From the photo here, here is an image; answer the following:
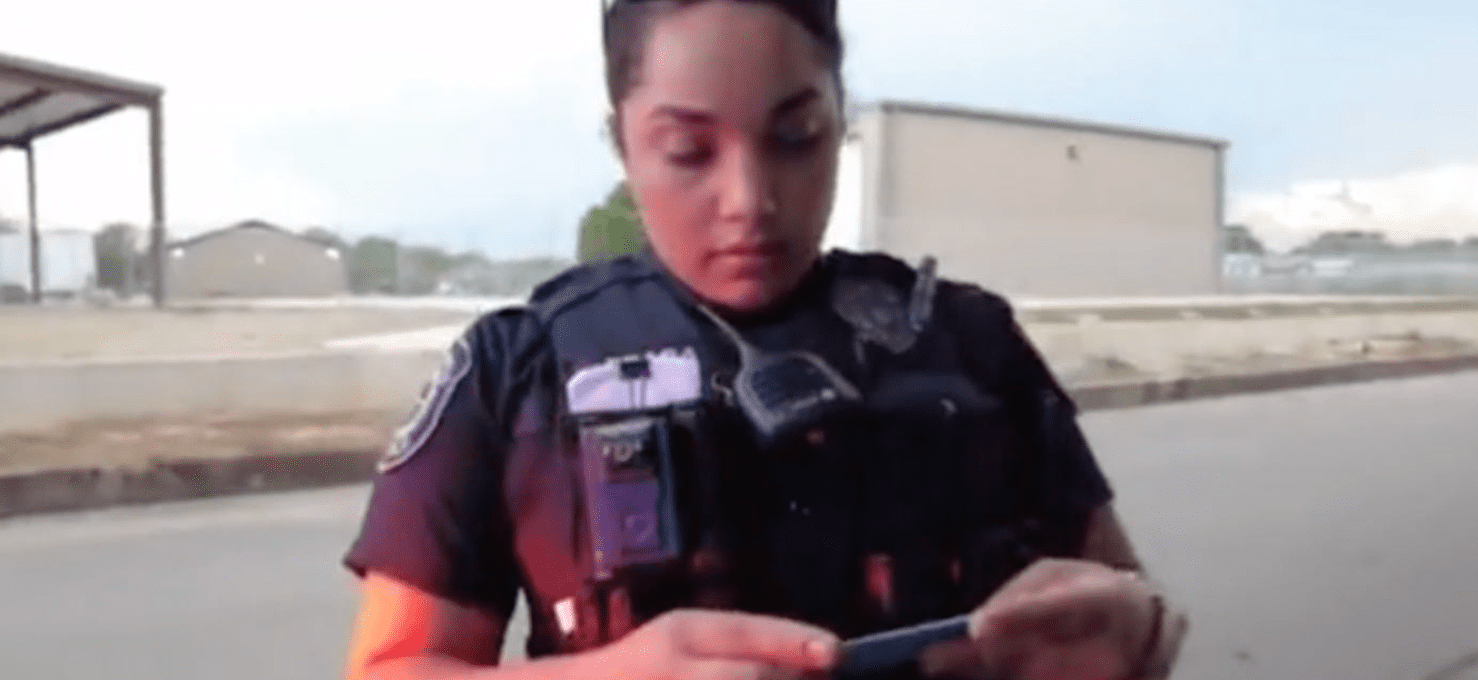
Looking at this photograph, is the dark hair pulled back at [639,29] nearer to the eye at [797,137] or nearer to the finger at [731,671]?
the eye at [797,137]

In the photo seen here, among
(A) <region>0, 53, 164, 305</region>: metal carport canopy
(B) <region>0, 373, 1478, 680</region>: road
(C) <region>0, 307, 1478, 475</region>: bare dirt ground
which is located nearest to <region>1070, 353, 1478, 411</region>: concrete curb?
(C) <region>0, 307, 1478, 475</region>: bare dirt ground

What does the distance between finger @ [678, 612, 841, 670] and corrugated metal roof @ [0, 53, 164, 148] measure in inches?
86.9

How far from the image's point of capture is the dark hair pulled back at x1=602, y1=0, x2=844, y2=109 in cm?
74

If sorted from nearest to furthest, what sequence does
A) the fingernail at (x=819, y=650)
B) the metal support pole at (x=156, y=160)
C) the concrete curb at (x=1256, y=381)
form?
1. the fingernail at (x=819, y=650)
2. the metal support pole at (x=156, y=160)
3. the concrete curb at (x=1256, y=381)

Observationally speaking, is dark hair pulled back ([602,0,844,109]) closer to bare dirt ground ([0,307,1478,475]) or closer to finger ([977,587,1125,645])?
finger ([977,587,1125,645])

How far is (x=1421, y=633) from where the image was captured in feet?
11.7

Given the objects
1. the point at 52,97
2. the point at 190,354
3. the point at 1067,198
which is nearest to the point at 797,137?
the point at 1067,198

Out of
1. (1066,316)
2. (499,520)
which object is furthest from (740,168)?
(1066,316)

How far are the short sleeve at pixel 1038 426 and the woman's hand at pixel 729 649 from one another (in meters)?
0.22

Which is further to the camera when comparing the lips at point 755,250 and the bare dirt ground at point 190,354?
the bare dirt ground at point 190,354

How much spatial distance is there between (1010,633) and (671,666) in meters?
0.16

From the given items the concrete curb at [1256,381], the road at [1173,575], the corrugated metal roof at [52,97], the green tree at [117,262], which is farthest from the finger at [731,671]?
the concrete curb at [1256,381]

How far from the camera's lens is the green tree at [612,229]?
83 centimetres

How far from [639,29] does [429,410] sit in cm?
21
